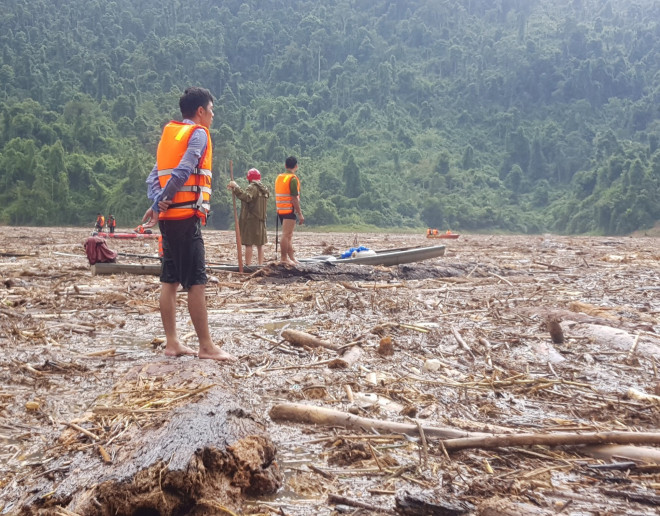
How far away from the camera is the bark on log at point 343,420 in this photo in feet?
10.4

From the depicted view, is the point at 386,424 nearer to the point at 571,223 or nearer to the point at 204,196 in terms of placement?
the point at 204,196

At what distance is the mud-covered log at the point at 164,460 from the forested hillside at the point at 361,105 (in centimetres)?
4193

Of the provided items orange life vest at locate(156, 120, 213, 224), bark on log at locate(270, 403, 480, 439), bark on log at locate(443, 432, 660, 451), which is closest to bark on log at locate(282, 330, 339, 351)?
orange life vest at locate(156, 120, 213, 224)

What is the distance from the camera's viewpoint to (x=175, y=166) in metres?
4.57

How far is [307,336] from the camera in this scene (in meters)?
5.35

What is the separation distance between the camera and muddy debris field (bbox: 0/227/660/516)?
2561 millimetres

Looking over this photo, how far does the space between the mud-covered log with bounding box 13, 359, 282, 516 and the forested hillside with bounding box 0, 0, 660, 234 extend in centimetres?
4193

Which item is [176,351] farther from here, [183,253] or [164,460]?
[164,460]

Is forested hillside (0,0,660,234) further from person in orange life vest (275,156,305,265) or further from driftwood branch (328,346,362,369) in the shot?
driftwood branch (328,346,362,369)

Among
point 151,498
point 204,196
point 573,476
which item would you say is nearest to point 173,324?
point 204,196

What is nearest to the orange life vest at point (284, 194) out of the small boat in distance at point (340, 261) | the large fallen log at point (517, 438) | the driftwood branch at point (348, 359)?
the small boat in distance at point (340, 261)

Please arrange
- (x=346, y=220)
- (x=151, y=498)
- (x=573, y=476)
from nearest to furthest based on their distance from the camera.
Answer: (x=151, y=498), (x=573, y=476), (x=346, y=220)

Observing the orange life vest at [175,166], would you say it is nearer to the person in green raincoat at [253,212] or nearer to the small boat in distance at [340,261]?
the small boat in distance at [340,261]

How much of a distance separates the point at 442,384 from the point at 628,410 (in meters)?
1.12
